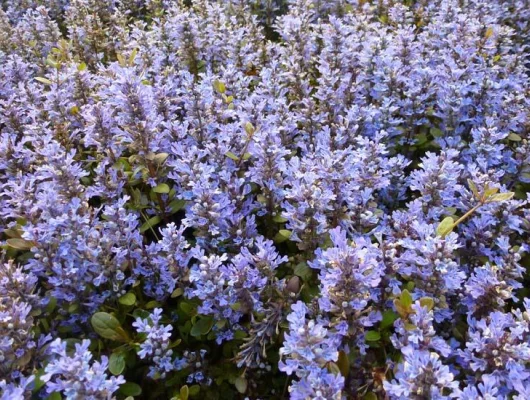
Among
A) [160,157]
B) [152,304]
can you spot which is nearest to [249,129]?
[160,157]

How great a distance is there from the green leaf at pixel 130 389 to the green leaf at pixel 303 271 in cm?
95

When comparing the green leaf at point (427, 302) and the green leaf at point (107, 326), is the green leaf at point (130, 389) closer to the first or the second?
the green leaf at point (107, 326)

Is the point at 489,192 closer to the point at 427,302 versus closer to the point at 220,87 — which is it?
the point at 427,302

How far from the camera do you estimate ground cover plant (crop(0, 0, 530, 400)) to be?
88.2 inches

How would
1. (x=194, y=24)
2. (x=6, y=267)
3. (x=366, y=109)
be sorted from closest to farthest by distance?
(x=6, y=267)
(x=366, y=109)
(x=194, y=24)

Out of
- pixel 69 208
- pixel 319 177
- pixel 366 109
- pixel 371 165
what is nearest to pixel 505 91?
pixel 366 109

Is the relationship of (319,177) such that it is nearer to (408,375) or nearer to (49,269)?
(408,375)

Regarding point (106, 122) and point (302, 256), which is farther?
point (106, 122)

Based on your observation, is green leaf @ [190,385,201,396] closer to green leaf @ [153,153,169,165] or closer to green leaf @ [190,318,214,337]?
green leaf @ [190,318,214,337]

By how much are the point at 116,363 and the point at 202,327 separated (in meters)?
0.44

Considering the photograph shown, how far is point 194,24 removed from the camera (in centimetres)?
417

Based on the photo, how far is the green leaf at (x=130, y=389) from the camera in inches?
97.0

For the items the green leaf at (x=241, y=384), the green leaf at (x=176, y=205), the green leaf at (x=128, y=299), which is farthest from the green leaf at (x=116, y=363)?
the green leaf at (x=176, y=205)

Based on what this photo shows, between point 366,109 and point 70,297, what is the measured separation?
212cm
